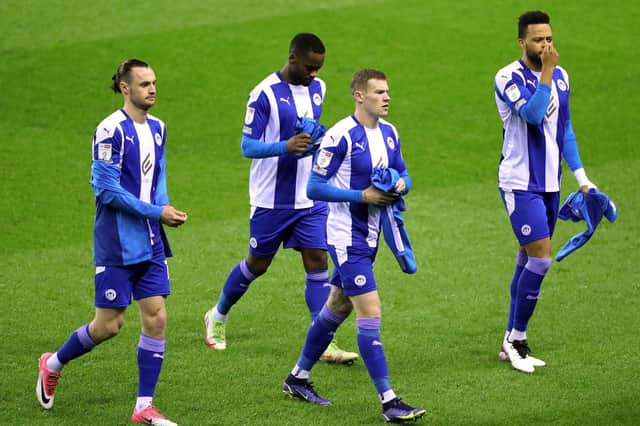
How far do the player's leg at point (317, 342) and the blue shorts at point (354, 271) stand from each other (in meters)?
0.25

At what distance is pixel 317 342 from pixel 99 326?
55.9 inches

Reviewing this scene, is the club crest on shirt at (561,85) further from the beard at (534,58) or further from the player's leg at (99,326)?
the player's leg at (99,326)

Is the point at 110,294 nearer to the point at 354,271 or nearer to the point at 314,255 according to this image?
the point at 354,271

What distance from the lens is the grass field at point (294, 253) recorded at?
7.73m

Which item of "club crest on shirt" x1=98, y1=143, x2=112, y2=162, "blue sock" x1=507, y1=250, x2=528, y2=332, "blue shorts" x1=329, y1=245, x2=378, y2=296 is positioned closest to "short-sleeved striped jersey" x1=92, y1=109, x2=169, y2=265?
"club crest on shirt" x1=98, y1=143, x2=112, y2=162

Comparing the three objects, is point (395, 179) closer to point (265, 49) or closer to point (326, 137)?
point (326, 137)

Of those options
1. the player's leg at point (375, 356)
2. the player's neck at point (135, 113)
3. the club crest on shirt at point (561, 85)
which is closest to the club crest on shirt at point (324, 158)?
the player's leg at point (375, 356)

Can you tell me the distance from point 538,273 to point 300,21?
12.1m

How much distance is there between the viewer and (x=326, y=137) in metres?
7.27

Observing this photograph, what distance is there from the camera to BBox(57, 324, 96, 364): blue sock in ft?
23.9

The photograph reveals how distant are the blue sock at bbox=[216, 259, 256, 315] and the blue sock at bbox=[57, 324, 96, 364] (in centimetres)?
171

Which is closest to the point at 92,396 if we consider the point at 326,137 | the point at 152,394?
the point at 152,394

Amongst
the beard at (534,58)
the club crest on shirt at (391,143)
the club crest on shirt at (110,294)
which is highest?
the beard at (534,58)

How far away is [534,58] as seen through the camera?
826cm
